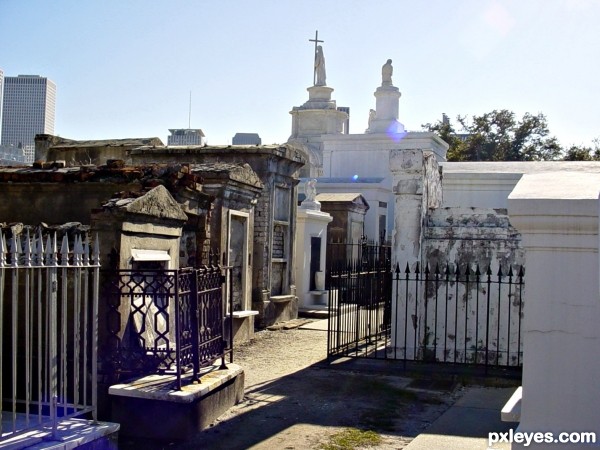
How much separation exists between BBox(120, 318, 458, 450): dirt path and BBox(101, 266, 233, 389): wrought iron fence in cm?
71

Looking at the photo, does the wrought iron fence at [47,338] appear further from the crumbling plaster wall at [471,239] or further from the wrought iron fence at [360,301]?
the crumbling plaster wall at [471,239]

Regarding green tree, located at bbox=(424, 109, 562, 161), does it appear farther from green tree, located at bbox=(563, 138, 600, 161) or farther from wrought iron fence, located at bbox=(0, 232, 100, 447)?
wrought iron fence, located at bbox=(0, 232, 100, 447)

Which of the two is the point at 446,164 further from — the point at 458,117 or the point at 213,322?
the point at 458,117

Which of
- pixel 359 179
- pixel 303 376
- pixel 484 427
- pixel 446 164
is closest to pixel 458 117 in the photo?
pixel 359 179

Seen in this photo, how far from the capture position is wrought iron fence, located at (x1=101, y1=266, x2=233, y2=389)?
21.3ft

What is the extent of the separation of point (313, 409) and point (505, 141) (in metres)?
31.0

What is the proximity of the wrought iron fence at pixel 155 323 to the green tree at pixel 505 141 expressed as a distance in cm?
3045

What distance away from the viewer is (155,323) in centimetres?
680

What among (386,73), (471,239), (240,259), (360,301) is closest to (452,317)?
(471,239)

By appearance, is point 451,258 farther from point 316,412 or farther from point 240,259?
point 240,259

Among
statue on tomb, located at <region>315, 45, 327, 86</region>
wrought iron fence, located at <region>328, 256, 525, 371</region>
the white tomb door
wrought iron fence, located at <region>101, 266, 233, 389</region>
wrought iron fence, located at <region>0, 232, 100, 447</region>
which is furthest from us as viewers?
statue on tomb, located at <region>315, 45, 327, 86</region>

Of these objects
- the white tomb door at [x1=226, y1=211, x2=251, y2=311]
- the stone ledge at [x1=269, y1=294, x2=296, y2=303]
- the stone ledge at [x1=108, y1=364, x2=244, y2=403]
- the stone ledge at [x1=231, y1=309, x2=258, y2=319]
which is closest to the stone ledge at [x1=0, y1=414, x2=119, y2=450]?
the stone ledge at [x1=108, y1=364, x2=244, y2=403]

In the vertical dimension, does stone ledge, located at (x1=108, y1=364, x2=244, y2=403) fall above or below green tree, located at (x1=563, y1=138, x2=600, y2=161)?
below

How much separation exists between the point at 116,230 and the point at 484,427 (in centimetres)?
383
